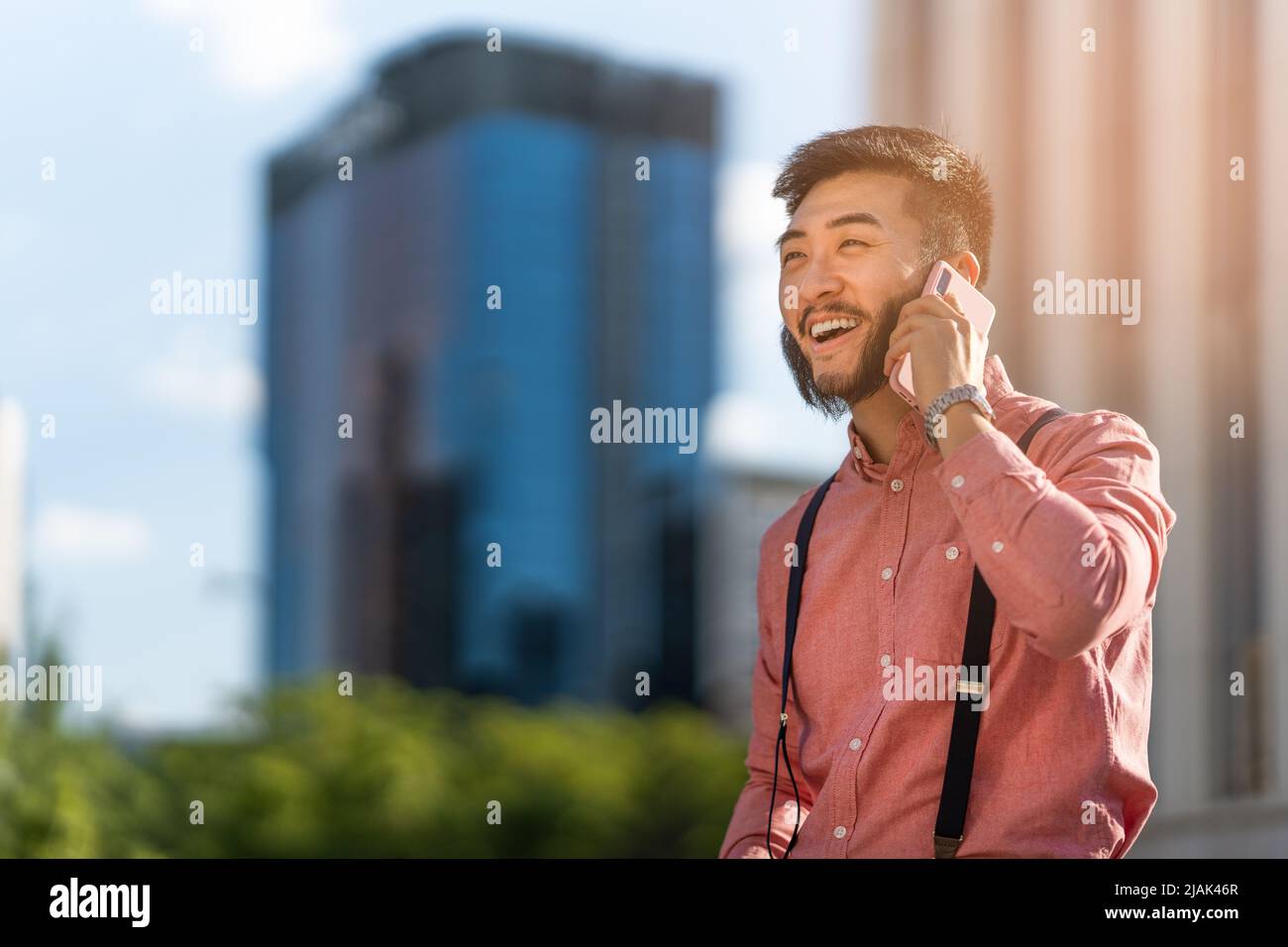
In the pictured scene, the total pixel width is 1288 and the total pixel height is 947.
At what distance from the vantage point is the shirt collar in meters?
2.75

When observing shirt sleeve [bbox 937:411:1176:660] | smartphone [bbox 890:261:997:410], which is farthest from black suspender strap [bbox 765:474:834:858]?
shirt sleeve [bbox 937:411:1176:660]

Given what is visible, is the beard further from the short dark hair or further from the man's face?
the short dark hair

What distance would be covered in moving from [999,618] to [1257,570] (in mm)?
7163

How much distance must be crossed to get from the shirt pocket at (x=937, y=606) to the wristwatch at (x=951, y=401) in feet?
0.84

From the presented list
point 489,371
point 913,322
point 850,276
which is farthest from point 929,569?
point 489,371

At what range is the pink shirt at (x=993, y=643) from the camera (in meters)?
2.24

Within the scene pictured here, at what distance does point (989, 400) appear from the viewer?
2.74 m

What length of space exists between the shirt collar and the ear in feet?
0.53

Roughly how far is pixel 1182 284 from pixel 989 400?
7443 mm

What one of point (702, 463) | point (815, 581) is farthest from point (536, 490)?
point (815, 581)

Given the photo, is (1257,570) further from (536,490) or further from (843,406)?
(536,490)
